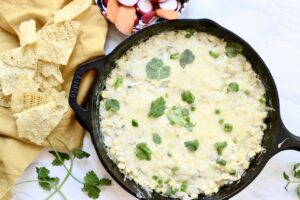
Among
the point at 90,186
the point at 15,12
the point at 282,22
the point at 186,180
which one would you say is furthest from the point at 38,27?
the point at 282,22

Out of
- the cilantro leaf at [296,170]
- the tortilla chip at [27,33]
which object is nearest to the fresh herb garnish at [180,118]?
the cilantro leaf at [296,170]

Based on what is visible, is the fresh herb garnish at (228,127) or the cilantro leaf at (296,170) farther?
the cilantro leaf at (296,170)

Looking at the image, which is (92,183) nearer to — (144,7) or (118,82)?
(118,82)

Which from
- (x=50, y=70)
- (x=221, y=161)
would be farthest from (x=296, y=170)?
(x=50, y=70)

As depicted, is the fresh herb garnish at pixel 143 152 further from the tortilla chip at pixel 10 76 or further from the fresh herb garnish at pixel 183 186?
the tortilla chip at pixel 10 76

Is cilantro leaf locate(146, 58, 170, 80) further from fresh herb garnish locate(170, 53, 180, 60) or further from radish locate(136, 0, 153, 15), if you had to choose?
radish locate(136, 0, 153, 15)

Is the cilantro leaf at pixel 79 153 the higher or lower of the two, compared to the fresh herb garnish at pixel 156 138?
lower

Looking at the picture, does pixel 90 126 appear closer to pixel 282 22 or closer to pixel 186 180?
pixel 186 180
